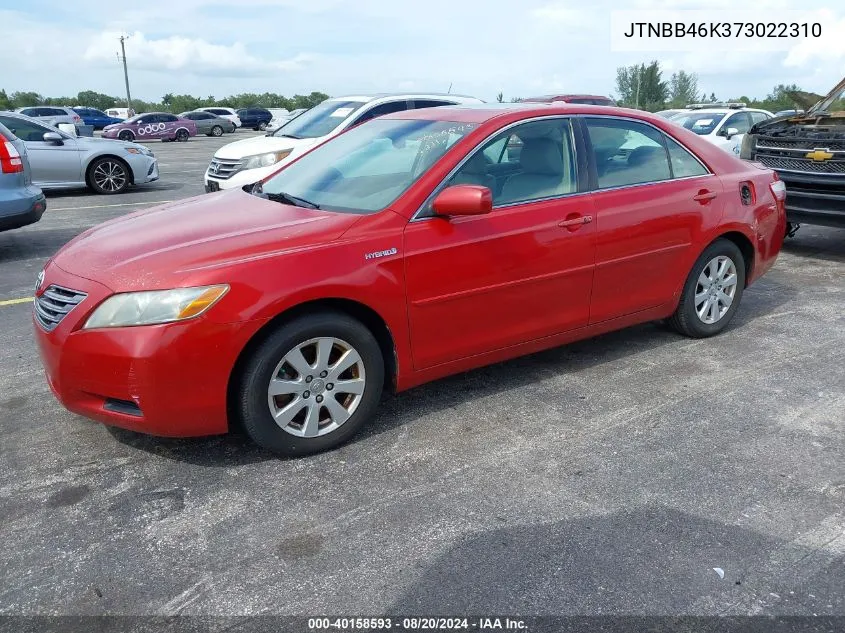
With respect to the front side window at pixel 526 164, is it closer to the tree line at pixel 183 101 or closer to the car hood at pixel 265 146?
the car hood at pixel 265 146

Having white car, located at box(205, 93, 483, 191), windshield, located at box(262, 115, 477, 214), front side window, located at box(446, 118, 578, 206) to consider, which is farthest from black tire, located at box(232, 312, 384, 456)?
white car, located at box(205, 93, 483, 191)

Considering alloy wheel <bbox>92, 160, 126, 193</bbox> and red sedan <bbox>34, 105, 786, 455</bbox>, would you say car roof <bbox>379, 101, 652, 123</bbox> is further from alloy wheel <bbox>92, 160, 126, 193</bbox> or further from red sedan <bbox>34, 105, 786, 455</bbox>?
alloy wheel <bbox>92, 160, 126, 193</bbox>

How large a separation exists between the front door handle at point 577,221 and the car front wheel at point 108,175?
36.7ft

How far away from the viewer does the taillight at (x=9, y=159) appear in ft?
24.4

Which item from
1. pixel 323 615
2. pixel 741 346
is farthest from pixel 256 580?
pixel 741 346

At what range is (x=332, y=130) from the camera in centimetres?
986

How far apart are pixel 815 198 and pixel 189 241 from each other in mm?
6375

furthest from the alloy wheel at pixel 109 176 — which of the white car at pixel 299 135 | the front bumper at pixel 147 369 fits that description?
the front bumper at pixel 147 369

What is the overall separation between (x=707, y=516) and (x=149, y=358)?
237cm

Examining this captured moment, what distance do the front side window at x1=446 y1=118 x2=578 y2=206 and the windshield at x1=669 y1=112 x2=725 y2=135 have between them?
1001cm

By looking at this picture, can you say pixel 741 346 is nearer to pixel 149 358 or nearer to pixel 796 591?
pixel 796 591

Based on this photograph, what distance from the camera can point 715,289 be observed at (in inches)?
202

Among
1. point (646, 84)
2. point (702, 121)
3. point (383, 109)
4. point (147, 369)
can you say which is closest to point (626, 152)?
point (147, 369)

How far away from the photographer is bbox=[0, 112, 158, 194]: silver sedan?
12297 millimetres
